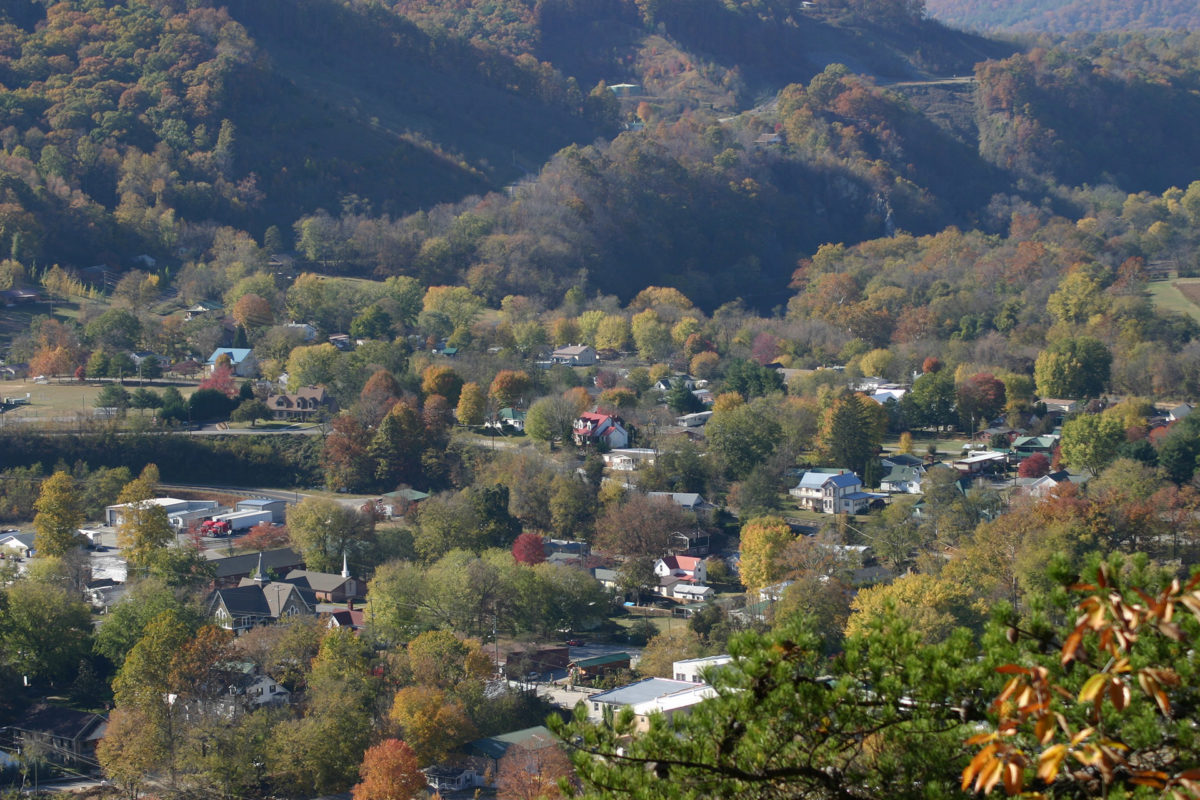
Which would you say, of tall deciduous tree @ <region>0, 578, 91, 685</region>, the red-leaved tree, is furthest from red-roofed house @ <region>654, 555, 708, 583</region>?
tall deciduous tree @ <region>0, 578, 91, 685</region>

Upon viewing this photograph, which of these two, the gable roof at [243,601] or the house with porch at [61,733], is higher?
the gable roof at [243,601]

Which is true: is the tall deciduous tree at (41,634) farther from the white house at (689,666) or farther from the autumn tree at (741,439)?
the autumn tree at (741,439)

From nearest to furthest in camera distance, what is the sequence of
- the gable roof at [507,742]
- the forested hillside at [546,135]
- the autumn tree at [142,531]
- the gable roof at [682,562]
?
the gable roof at [507,742] → the autumn tree at [142,531] → the gable roof at [682,562] → the forested hillside at [546,135]

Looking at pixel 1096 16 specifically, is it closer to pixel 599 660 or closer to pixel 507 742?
pixel 599 660

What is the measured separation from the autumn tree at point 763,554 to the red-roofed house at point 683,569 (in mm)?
821

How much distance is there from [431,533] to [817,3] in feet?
226

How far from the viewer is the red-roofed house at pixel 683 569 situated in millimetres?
22484

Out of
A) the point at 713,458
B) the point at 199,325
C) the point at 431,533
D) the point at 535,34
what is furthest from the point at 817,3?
the point at 431,533

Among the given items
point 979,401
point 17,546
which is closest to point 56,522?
point 17,546

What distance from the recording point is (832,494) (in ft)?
84.4

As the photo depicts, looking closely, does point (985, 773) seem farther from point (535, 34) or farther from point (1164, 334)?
point (535, 34)

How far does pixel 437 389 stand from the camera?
102ft

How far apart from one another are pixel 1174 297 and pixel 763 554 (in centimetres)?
2765

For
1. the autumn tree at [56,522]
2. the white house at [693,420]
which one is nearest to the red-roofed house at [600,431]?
the white house at [693,420]
